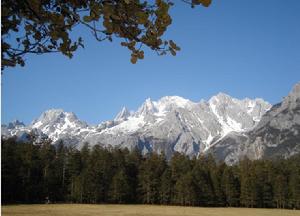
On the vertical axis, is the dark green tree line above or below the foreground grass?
above

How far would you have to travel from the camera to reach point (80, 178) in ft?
296

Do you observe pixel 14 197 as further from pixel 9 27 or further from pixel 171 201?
pixel 9 27

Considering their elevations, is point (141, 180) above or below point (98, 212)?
above

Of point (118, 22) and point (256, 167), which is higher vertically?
point (256, 167)

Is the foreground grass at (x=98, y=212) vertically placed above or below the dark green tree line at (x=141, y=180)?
below

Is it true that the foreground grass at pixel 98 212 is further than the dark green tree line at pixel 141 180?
No

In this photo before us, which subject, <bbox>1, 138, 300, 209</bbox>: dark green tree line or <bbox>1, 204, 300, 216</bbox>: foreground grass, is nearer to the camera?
<bbox>1, 204, 300, 216</bbox>: foreground grass

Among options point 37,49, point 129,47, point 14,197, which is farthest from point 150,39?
point 14,197

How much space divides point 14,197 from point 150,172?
1126 inches

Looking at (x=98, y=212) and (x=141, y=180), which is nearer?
(x=98, y=212)

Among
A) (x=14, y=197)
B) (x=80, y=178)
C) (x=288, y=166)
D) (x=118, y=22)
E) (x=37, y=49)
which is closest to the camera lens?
(x=118, y=22)

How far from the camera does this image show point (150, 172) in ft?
311

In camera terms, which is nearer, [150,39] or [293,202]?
[150,39]

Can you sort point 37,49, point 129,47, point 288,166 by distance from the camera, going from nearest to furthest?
point 129,47 → point 37,49 → point 288,166
